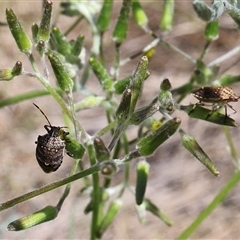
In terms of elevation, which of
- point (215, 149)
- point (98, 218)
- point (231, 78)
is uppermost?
point (215, 149)

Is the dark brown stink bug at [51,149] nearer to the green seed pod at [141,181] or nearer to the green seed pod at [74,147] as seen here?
the green seed pod at [74,147]

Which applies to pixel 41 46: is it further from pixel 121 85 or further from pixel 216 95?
pixel 216 95

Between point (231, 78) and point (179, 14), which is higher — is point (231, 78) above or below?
below

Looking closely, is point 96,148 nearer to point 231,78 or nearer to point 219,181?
point 231,78

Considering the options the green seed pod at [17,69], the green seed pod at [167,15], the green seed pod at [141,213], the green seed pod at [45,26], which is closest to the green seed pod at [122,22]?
the green seed pod at [167,15]

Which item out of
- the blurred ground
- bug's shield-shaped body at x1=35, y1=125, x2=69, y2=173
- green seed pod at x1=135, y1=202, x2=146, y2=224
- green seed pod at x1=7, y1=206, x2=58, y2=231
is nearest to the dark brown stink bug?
bug's shield-shaped body at x1=35, y1=125, x2=69, y2=173

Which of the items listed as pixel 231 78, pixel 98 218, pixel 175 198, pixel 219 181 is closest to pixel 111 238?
pixel 175 198

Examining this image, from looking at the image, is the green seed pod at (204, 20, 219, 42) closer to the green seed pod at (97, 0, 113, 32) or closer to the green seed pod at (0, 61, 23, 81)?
the green seed pod at (97, 0, 113, 32)
